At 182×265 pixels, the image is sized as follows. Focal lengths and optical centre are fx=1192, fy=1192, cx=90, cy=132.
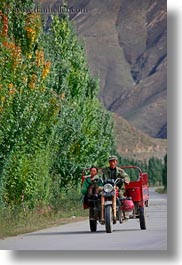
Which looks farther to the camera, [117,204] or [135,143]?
[135,143]

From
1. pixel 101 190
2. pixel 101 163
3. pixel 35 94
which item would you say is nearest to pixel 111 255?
pixel 101 190

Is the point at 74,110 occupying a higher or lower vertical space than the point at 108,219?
higher

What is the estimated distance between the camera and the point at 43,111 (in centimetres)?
1908

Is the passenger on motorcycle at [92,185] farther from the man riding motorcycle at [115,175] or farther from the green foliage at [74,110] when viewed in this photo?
the green foliage at [74,110]

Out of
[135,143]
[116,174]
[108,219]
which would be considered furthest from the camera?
[135,143]

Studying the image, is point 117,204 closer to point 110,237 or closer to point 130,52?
point 110,237

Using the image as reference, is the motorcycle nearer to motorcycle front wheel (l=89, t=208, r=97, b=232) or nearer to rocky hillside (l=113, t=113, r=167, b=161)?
motorcycle front wheel (l=89, t=208, r=97, b=232)

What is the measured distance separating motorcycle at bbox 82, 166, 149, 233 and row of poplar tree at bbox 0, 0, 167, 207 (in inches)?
41.3

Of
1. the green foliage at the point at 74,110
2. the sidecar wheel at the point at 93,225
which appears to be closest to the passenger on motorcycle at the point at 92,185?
the sidecar wheel at the point at 93,225

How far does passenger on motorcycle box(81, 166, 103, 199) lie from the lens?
16719 millimetres

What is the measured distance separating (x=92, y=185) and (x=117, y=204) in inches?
17.9

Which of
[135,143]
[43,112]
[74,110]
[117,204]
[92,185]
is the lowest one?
[117,204]

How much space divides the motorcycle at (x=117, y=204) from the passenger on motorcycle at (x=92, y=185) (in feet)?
0.21

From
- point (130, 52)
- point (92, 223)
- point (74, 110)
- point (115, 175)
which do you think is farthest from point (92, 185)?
point (74, 110)
